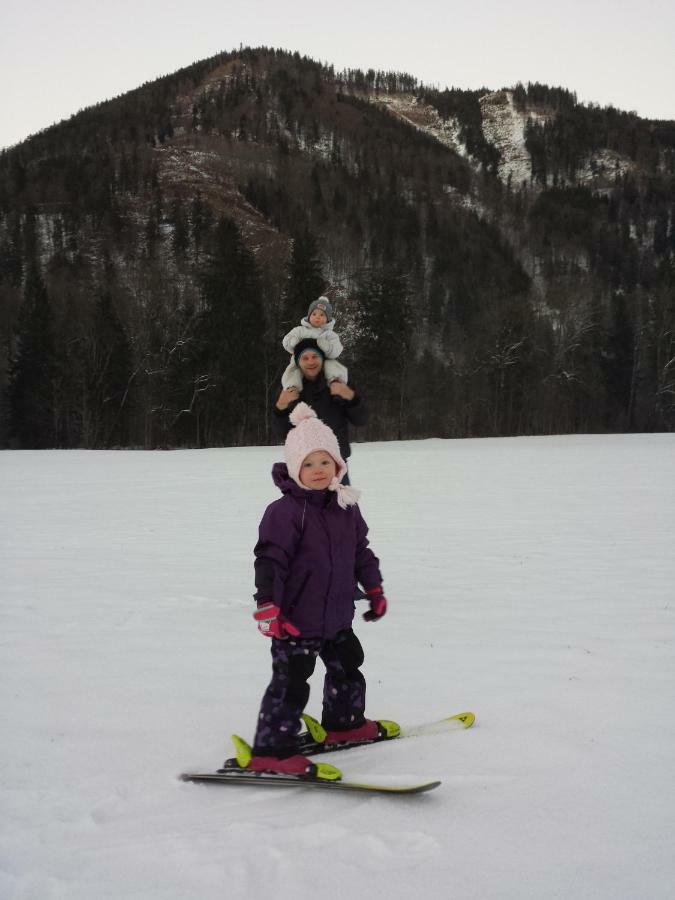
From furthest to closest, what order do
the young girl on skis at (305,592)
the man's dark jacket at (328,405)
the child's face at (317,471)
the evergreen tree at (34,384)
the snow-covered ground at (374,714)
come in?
the evergreen tree at (34,384)
the man's dark jacket at (328,405)
the child's face at (317,471)
the young girl on skis at (305,592)
the snow-covered ground at (374,714)

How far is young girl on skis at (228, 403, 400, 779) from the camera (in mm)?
2455

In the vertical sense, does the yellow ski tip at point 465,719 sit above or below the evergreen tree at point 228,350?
below

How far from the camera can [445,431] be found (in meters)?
41.8

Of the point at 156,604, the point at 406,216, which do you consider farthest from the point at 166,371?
the point at 406,216

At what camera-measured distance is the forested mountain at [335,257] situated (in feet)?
114

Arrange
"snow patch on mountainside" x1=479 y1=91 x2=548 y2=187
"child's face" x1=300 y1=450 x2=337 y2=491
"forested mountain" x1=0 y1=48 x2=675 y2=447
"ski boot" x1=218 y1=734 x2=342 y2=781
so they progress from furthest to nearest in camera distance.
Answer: "snow patch on mountainside" x1=479 y1=91 x2=548 y2=187 → "forested mountain" x1=0 y1=48 x2=675 y2=447 → "child's face" x1=300 y1=450 x2=337 y2=491 → "ski boot" x1=218 y1=734 x2=342 y2=781

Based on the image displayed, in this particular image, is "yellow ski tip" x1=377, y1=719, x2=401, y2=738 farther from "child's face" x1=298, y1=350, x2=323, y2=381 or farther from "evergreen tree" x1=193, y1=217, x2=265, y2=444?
"evergreen tree" x1=193, y1=217, x2=265, y2=444

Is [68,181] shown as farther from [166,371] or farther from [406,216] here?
[166,371]

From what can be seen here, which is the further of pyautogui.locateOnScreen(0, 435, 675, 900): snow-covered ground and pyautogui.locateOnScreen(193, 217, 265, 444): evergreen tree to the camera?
pyautogui.locateOnScreen(193, 217, 265, 444): evergreen tree

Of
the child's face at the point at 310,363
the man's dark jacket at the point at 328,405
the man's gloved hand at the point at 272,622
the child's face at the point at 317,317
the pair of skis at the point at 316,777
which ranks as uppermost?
the child's face at the point at 317,317

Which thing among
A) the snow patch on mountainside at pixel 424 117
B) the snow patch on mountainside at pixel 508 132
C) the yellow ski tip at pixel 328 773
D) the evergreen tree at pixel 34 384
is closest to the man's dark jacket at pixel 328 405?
the yellow ski tip at pixel 328 773

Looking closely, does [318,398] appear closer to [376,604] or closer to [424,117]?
[376,604]

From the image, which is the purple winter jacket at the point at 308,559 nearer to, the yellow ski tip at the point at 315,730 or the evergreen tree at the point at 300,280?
the yellow ski tip at the point at 315,730

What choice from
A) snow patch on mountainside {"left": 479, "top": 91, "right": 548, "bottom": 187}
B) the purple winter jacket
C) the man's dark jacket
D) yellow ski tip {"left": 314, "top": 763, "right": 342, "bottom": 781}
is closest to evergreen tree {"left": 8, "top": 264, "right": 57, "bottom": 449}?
the man's dark jacket
